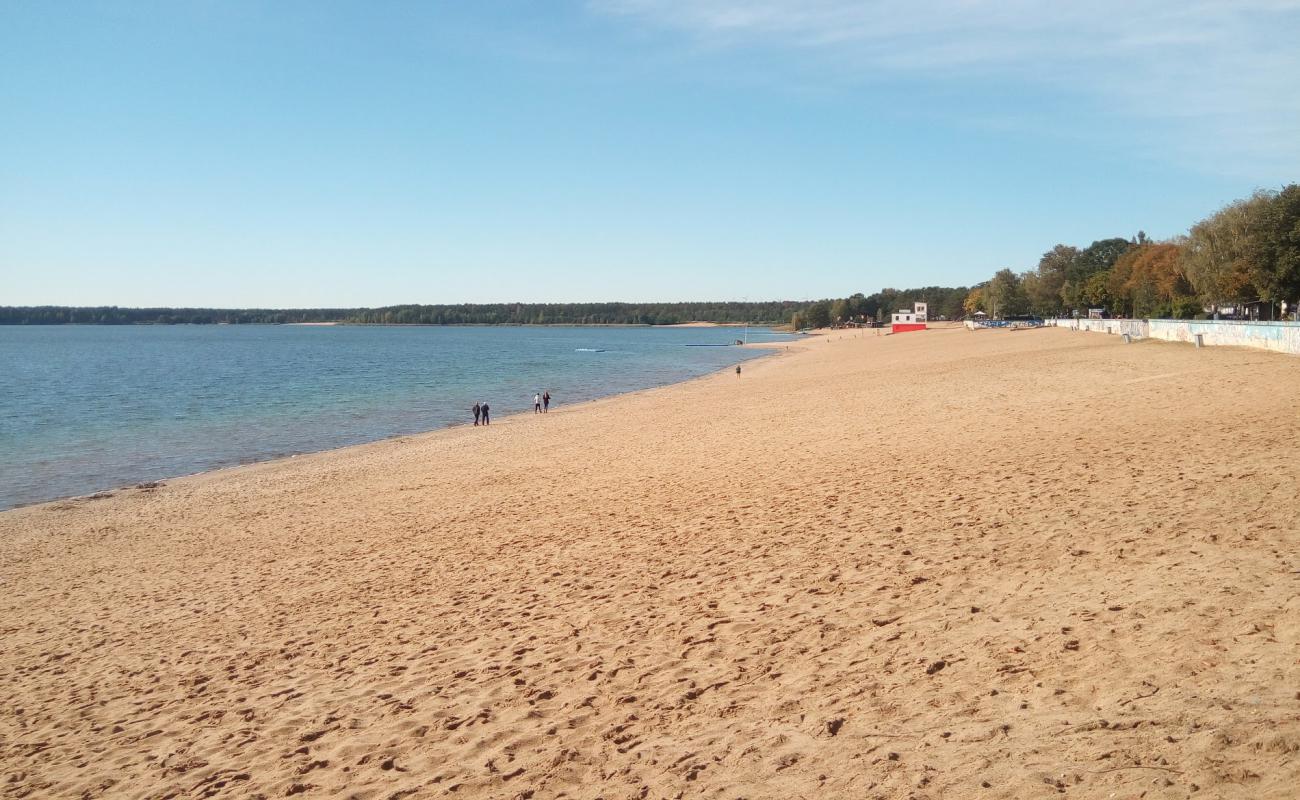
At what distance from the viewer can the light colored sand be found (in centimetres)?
538

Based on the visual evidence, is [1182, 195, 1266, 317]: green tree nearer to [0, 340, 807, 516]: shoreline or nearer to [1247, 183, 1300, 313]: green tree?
[1247, 183, 1300, 313]: green tree

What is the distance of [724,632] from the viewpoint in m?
7.91

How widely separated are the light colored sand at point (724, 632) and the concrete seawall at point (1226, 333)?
11870 millimetres

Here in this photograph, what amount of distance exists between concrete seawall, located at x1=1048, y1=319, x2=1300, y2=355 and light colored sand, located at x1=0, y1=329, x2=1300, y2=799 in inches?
467

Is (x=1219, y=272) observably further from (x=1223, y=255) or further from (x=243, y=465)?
(x=243, y=465)

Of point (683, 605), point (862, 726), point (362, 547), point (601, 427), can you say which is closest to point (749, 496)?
point (683, 605)

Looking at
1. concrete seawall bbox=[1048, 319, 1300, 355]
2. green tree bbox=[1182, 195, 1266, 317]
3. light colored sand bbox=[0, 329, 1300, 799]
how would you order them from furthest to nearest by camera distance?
green tree bbox=[1182, 195, 1266, 317] < concrete seawall bbox=[1048, 319, 1300, 355] < light colored sand bbox=[0, 329, 1300, 799]

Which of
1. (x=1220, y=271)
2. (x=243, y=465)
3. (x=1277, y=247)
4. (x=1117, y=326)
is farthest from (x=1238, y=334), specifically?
(x=243, y=465)

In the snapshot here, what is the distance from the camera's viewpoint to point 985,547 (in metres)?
9.30

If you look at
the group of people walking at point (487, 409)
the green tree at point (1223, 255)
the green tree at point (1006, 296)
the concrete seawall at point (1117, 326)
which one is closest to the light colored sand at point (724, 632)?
the group of people walking at point (487, 409)

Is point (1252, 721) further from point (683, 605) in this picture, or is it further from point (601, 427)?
point (601, 427)

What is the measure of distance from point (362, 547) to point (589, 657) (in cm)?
730

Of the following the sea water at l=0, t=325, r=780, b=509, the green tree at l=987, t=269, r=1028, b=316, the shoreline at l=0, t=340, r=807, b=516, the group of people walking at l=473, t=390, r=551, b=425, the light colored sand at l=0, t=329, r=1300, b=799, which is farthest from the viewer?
the green tree at l=987, t=269, r=1028, b=316

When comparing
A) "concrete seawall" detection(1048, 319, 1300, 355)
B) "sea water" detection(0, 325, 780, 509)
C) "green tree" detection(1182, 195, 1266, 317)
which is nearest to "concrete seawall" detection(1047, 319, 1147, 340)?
"concrete seawall" detection(1048, 319, 1300, 355)
